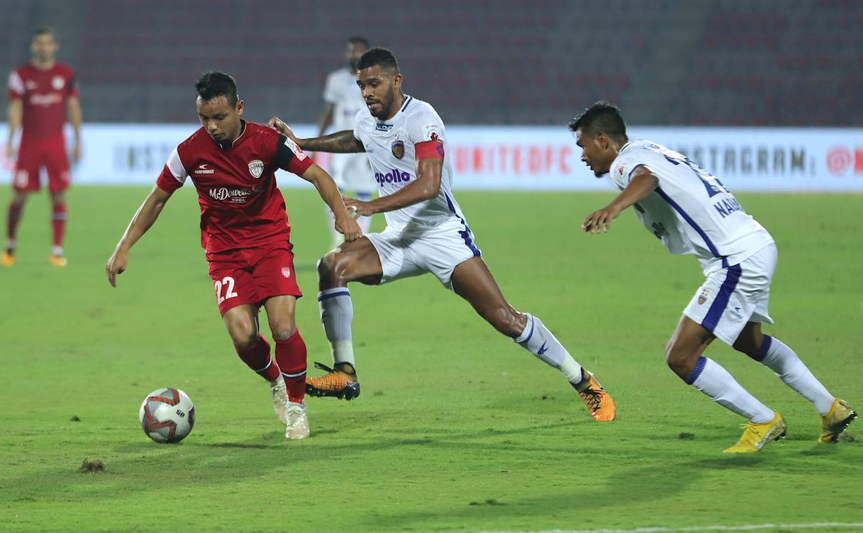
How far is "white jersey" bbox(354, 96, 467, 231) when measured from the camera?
6664mm

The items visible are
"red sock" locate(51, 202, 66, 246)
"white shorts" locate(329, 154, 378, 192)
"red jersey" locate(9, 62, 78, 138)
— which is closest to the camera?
"white shorts" locate(329, 154, 378, 192)

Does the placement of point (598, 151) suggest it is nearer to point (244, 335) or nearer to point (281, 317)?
point (281, 317)

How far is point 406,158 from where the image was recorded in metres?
6.75

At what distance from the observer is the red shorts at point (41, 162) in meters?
13.9

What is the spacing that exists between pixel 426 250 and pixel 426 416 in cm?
88

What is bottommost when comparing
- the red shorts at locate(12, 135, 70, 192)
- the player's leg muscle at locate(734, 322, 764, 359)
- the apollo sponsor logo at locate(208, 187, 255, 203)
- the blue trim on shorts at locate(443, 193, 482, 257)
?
the red shorts at locate(12, 135, 70, 192)

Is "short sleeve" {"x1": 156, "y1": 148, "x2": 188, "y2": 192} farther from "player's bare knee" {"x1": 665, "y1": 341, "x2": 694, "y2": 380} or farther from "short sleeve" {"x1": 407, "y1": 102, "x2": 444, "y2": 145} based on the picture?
"player's bare knee" {"x1": 665, "y1": 341, "x2": 694, "y2": 380}

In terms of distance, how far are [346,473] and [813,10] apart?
24955mm

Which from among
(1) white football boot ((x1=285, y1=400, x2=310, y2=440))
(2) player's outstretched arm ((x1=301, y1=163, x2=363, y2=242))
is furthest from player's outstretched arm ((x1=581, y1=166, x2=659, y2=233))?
(1) white football boot ((x1=285, y1=400, x2=310, y2=440))

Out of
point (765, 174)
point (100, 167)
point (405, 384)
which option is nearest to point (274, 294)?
point (405, 384)

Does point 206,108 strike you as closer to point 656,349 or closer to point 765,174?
point 656,349

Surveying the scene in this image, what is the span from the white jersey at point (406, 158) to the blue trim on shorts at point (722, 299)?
1.70 m

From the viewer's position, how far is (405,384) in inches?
298

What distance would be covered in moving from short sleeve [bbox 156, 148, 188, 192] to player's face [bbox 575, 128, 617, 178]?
6.35 feet
